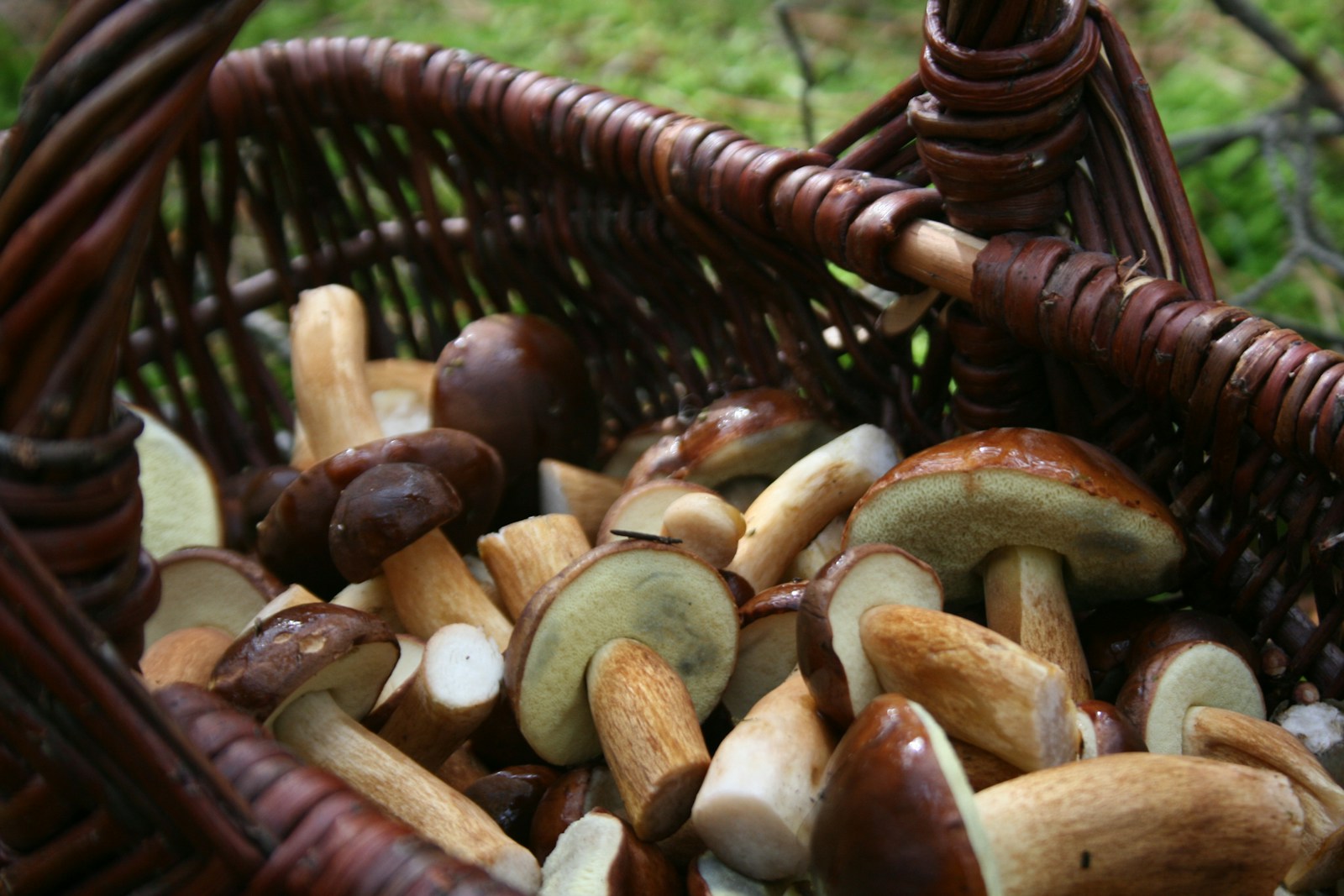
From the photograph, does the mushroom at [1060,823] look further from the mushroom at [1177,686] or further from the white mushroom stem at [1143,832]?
the mushroom at [1177,686]

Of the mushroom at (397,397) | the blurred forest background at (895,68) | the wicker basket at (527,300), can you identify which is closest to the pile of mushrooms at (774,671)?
the wicker basket at (527,300)

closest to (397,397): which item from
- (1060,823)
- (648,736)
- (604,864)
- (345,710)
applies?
(345,710)

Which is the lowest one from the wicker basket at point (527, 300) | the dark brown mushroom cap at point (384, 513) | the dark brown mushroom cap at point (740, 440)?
the dark brown mushroom cap at point (740, 440)

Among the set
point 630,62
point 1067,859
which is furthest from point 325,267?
point 630,62

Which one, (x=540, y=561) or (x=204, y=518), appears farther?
(x=204, y=518)

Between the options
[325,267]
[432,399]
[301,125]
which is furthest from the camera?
[325,267]

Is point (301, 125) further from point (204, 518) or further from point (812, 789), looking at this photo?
point (812, 789)

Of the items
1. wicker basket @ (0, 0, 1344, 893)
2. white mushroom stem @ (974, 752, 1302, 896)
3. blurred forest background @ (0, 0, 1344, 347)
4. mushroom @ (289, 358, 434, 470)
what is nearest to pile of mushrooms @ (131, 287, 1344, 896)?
white mushroom stem @ (974, 752, 1302, 896)
